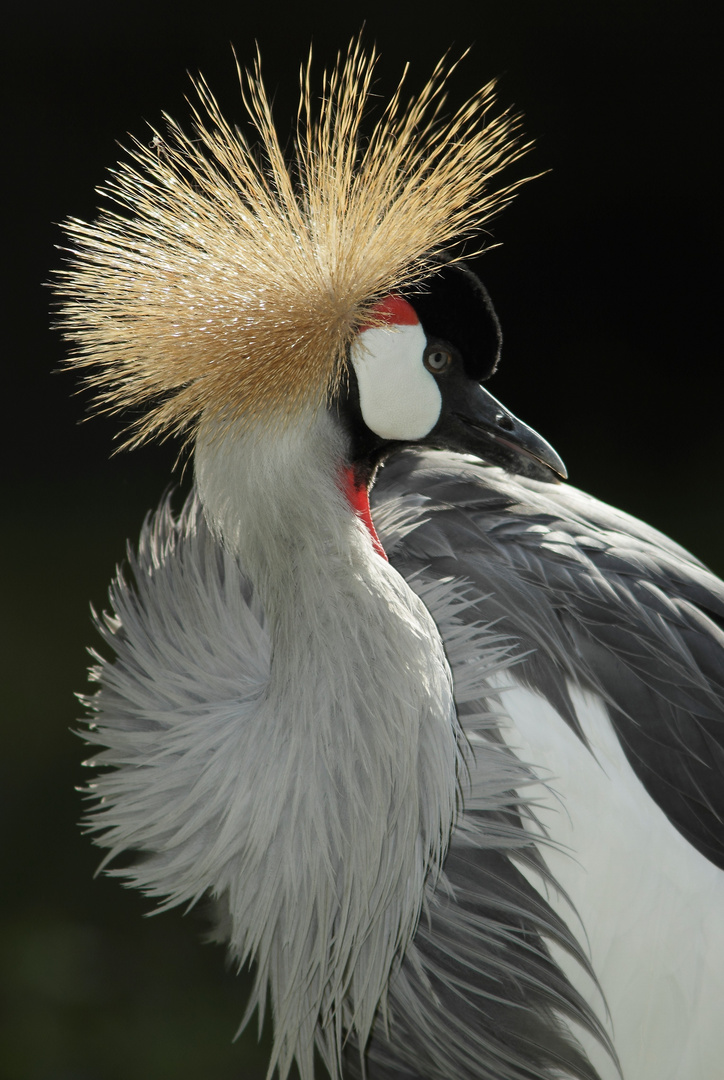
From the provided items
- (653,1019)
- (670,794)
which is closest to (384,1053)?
(653,1019)

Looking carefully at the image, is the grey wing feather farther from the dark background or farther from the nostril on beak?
the dark background

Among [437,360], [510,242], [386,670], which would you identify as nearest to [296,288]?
[437,360]

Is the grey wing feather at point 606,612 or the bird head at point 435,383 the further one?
the grey wing feather at point 606,612

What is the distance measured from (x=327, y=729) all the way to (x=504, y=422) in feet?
0.95

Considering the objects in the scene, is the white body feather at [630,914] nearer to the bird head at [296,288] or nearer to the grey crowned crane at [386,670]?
the grey crowned crane at [386,670]

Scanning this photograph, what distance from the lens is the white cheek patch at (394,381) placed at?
78 centimetres

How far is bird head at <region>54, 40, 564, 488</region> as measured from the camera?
750 mm

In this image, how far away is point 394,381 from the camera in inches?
31.1

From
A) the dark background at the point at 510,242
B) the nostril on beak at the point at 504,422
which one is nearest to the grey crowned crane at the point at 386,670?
the nostril on beak at the point at 504,422

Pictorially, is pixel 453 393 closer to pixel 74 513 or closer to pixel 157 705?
pixel 157 705

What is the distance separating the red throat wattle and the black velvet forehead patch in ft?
0.43

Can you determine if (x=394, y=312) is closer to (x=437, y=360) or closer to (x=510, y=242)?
(x=437, y=360)

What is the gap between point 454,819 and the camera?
32.8 inches

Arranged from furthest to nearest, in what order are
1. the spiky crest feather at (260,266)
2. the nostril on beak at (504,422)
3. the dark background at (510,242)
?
the dark background at (510,242)
the nostril on beak at (504,422)
the spiky crest feather at (260,266)
